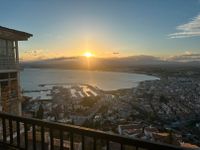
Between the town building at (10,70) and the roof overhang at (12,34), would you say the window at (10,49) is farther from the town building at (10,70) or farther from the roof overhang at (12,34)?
the roof overhang at (12,34)

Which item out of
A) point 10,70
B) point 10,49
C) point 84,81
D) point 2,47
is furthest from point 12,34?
point 84,81

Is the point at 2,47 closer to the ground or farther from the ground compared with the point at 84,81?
farther from the ground

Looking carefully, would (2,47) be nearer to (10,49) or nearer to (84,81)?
(10,49)

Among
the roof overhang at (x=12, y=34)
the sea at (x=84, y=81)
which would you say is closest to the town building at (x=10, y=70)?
the roof overhang at (x=12, y=34)

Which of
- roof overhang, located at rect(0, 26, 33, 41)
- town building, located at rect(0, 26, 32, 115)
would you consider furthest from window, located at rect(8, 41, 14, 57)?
roof overhang, located at rect(0, 26, 33, 41)

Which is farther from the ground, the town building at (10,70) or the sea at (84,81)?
the town building at (10,70)

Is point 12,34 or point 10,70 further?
point 10,70

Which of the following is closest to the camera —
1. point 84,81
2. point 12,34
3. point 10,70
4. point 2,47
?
point 12,34

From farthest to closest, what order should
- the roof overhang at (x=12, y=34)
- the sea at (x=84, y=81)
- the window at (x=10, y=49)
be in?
1. the sea at (x=84, y=81)
2. the window at (x=10, y=49)
3. the roof overhang at (x=12, y=34)

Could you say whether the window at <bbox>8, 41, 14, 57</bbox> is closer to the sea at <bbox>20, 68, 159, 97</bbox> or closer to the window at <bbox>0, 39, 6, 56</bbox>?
the window at <bbox>0, 39, 6, 56</bbox>
